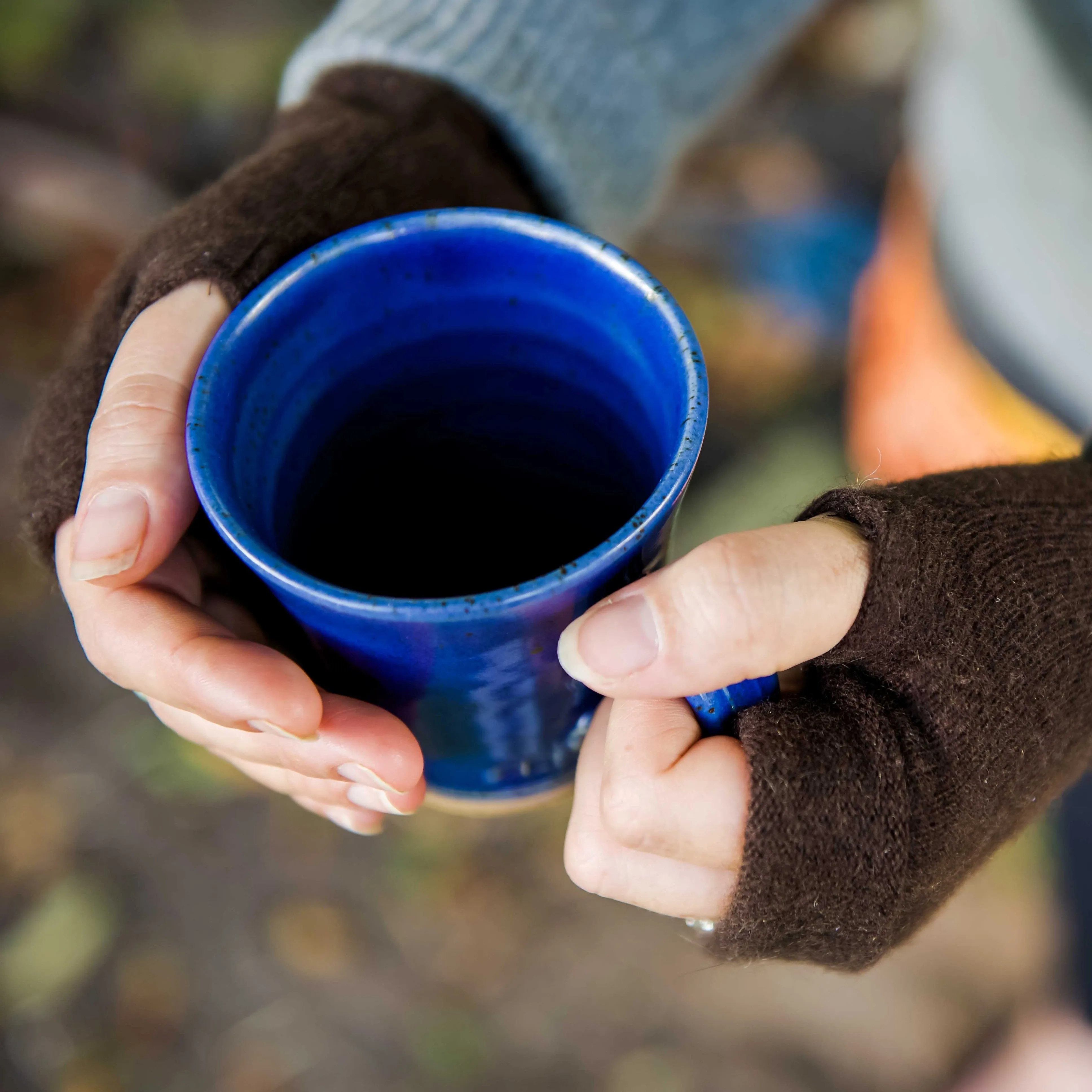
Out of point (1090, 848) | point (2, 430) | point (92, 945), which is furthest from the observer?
point (2, 430)

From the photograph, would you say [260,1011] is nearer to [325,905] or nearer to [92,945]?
[325,905]

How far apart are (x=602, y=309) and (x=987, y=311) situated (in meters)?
1.04

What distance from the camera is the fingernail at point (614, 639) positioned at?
26.2 inches

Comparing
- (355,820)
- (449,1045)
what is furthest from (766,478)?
(355,820)

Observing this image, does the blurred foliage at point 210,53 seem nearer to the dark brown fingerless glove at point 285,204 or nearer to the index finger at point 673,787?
the dark brown fingerless glove at point 285,204

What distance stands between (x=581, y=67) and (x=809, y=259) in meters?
1.38

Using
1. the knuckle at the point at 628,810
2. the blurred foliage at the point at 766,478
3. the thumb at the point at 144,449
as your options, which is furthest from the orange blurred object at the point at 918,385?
the thumb at the point at 144,449

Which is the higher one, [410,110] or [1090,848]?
[410,110]

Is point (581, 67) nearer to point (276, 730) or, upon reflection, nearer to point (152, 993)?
point (276, 730)

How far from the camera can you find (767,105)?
8.36 ft

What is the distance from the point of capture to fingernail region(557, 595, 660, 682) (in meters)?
0.67

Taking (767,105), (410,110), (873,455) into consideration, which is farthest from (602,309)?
(767,105)

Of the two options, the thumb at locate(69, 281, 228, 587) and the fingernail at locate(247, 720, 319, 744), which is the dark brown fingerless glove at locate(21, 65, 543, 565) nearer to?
the thumb at locate(69, 281, 228, 587)

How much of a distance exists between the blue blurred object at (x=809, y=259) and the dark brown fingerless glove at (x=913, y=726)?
1605mm
